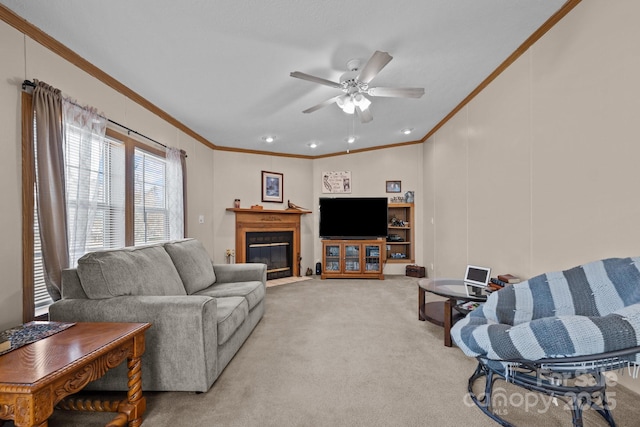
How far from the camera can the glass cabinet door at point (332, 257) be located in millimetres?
5496

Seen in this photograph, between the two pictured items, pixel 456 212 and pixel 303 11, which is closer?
pixel 303 11

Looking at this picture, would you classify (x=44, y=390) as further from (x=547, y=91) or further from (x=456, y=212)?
(x=456, y=212)

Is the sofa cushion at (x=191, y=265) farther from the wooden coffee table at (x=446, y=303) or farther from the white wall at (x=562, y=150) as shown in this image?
the white wall at (x=562, y=150)

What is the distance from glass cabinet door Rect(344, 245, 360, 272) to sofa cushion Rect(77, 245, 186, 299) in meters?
3.41

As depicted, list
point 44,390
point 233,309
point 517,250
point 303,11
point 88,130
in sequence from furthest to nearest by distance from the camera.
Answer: point 517,250 < point 88,130 < point 233,309 < point 303,11 < point 44,390

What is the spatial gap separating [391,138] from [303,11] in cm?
360

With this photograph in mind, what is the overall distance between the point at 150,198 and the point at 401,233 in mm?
4501

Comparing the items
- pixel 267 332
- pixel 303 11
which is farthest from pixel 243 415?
pixel 303 11

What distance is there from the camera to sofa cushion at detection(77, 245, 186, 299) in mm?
1856

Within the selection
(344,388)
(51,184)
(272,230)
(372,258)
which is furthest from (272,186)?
(344,388)

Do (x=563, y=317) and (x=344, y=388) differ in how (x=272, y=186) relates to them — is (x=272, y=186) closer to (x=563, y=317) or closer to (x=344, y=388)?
(x=344, y=388)

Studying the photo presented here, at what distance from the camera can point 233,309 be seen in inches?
86.6

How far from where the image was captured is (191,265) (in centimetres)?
286

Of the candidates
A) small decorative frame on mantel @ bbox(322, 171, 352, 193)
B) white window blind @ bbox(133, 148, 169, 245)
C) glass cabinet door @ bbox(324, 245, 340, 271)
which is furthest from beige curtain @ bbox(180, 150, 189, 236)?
small decorative frame on mantel @ bbox(322, 171, 352, 193)
